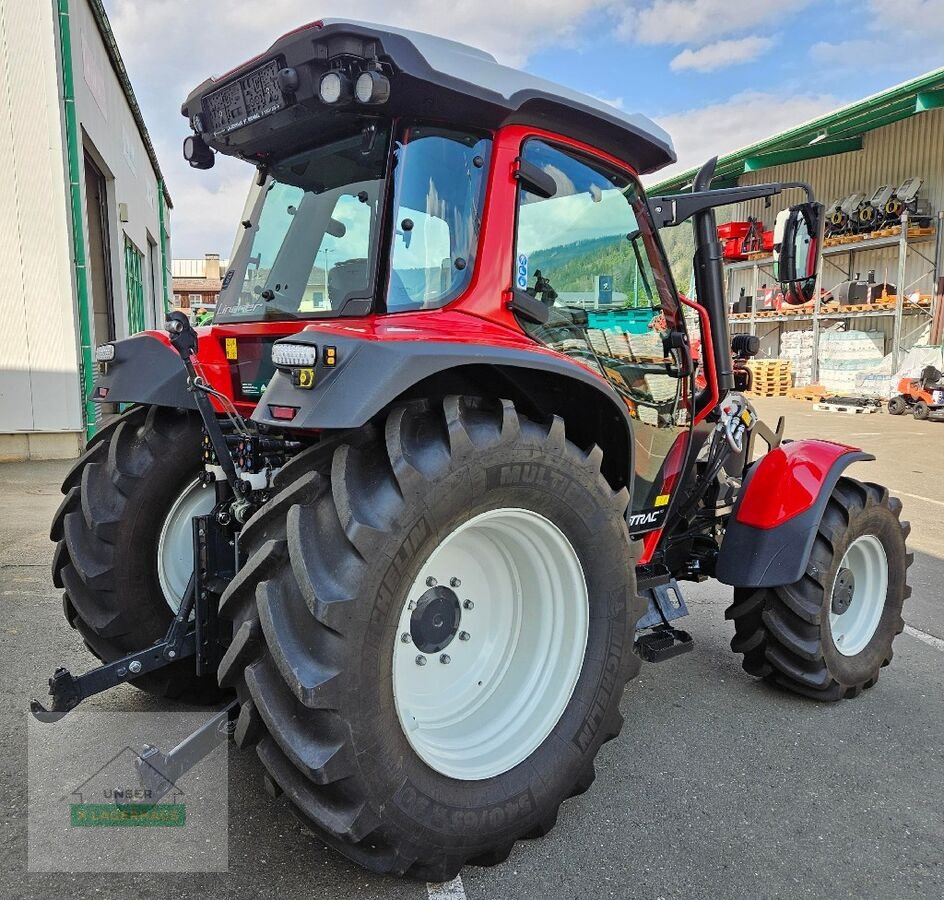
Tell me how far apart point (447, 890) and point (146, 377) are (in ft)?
6.48

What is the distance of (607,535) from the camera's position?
2389mm

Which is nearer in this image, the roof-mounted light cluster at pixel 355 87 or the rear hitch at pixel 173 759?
the rear hitch at pixel 173 759

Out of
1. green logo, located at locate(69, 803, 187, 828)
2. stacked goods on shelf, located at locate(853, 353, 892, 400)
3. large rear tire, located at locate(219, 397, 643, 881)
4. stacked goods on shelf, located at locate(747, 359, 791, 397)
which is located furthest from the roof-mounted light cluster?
stacked goods on shelf, located at locate(747, 359, 791, 397)

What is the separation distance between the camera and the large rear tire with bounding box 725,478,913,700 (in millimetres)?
3221

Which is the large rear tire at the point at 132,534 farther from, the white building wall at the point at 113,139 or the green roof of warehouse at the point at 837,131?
the green roof of warehouse at the point at 837,131

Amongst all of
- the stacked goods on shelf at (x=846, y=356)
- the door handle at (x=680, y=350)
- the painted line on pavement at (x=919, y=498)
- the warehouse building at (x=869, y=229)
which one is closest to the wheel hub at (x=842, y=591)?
the door handle at (x=680, y=350)

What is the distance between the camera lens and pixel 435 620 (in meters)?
2.33

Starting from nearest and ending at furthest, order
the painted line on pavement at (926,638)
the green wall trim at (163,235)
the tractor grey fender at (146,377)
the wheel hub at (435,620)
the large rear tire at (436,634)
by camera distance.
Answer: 1. the large rear tire at (436,634)
2. the wheel hub at (435,620)
3. the tractor grey fender at (146,377)
4. the painted line on pavement at (926,638)
5. the green wall trim at (163,235)

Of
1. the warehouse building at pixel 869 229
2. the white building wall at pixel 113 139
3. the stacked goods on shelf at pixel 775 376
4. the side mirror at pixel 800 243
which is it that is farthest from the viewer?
the stacked goods on shelf at pixel 775 376

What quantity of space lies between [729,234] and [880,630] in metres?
22.6

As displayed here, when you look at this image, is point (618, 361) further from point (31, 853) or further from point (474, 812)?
point (31, 853)

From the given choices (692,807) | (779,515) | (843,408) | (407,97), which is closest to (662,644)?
(692,807)

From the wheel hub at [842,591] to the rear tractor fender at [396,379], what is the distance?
1.57m

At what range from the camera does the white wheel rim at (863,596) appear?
3490mm
